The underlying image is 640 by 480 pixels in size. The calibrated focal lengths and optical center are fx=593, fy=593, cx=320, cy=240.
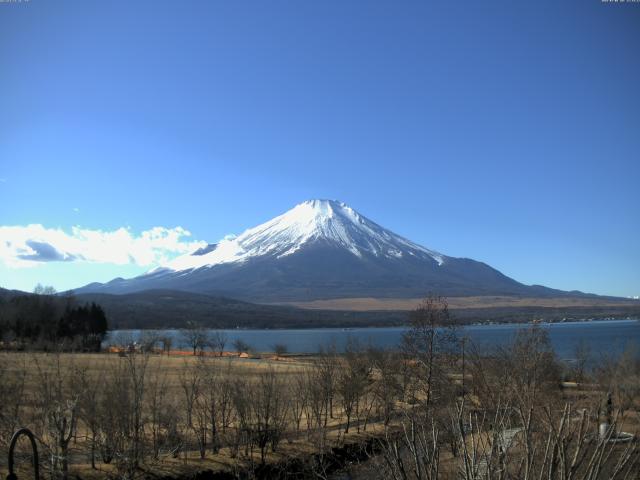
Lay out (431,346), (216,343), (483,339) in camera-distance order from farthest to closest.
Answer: (216,343) → (483,339) → (431,346)

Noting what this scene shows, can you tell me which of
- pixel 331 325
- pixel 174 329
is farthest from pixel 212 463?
pixel 331 325

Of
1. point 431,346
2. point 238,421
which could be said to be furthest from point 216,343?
point 238,421

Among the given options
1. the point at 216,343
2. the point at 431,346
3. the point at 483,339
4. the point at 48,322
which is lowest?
the point at 216,343

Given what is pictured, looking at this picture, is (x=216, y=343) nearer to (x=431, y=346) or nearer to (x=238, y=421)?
(x=431, y=346)

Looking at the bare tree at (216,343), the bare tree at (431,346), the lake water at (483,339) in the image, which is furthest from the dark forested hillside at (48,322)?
the bare tree at (431,346)

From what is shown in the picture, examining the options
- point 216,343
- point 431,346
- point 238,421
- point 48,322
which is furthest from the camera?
point 216,343

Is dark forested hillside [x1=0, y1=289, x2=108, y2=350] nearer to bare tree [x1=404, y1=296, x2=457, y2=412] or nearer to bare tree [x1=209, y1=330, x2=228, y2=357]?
bare tree [x1=209, y1=330, x2=228, y2=357]

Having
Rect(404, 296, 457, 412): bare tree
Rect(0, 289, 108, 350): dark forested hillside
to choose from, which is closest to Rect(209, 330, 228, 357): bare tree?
Rect(0, 289, 108, 350): dark forested hillside

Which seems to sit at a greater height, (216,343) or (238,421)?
(238,421)

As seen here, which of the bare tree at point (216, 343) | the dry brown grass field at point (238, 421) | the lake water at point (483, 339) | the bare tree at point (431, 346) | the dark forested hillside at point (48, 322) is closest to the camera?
the dry brown grass field at point (238, 421)

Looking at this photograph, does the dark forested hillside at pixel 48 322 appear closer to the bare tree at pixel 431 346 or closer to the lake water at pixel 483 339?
the lake water at pixel 483 339

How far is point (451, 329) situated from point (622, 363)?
1030cm

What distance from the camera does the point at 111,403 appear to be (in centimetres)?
1744

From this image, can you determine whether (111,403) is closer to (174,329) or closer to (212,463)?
(212,463)
